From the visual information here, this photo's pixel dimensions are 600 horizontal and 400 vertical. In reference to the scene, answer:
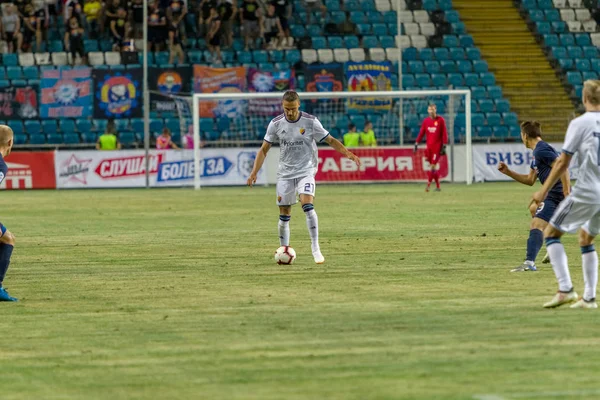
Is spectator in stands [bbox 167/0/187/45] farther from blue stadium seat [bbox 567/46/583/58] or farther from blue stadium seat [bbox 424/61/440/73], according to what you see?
blue stadium seat [bbox 567/46/583/58]

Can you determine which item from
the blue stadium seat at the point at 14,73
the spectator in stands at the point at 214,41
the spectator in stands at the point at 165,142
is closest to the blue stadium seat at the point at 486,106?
the spectator in stands at the point at 214,41

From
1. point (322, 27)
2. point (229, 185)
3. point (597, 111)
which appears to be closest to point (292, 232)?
point (597, 111)

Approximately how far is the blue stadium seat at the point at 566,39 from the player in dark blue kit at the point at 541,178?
3585cm

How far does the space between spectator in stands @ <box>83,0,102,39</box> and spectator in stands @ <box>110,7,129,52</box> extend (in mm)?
983

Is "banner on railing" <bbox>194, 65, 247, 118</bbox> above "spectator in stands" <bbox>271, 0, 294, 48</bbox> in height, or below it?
below

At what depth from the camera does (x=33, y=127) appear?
140 ft

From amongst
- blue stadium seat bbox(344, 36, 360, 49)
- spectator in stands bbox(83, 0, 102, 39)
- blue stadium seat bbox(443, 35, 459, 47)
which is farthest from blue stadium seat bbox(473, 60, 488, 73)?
spectator in stands bbox(83, 0, 102, 39)

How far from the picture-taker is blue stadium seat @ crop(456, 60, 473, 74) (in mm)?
46938

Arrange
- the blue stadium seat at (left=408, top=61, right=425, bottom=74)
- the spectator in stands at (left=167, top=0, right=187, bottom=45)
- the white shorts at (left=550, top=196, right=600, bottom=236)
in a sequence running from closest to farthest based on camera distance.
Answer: the white shorts at (left=550, top=196, right=600, bottom=236)
the spectator in stands at (left=167, top=0, right=187, bottom=45)
the blue stadium seat at (left=408, top=61, right=425, bottom=74)

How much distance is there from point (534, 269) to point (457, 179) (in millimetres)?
25794

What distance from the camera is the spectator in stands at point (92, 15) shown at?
44.3 meters

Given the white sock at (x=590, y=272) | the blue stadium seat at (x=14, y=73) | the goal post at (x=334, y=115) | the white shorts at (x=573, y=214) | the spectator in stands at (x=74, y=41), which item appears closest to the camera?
the white shorts at (x=573, y=214)

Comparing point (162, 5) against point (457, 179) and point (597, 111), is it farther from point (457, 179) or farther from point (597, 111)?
point (597, 111)

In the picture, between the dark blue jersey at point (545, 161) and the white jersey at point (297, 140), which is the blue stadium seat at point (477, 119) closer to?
the white jersey at point (297, 140)
